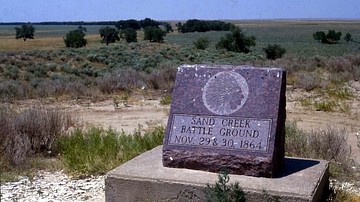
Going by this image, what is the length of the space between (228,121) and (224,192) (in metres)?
1.35

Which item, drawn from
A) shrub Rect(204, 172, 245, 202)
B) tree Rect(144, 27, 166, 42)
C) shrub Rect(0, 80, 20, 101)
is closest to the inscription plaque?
shrub Rect(204, 172, 245, 202)

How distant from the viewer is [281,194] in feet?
18.4

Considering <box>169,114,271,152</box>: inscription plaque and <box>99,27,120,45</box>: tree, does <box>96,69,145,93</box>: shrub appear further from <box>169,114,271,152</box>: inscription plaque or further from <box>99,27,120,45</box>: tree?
<box>99,27,120,45</box>: tree

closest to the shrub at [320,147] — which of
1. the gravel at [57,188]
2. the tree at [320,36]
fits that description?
the gravel at [57,188]

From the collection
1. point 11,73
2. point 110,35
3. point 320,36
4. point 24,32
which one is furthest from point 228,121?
point 24,32

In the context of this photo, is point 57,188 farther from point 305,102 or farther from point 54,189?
point 305,102

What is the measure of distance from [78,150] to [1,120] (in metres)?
1.51

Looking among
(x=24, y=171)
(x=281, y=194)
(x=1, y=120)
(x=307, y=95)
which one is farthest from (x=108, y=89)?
(x=281, y=194)

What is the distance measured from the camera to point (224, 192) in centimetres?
521

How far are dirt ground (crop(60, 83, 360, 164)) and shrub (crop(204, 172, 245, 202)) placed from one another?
5.52 metres

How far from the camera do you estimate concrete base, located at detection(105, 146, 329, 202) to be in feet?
18.6

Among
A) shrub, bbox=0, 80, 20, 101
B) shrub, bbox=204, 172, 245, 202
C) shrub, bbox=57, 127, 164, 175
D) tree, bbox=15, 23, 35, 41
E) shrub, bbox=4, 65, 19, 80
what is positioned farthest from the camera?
tree, bbox=15, 23, 35, 41

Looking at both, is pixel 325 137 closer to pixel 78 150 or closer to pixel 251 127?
pixel 251 127

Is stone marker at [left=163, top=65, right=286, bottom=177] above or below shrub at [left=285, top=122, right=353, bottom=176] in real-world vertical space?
above
